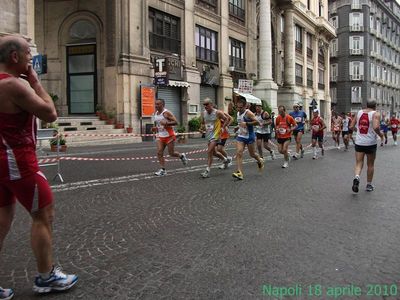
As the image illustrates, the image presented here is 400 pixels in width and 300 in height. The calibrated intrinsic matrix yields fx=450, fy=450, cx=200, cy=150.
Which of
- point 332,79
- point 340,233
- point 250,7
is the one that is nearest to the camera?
point 340,233

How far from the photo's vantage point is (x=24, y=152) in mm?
3324

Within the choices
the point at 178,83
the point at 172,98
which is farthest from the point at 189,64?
the point at 172,98

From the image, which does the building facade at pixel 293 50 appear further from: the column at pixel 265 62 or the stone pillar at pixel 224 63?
the stone pillar at pixel 224 63

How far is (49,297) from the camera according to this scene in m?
3.37

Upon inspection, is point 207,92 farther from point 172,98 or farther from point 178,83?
point 178,83

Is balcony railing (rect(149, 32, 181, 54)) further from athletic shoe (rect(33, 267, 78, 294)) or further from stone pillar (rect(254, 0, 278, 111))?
athletic shoe (rect(33, 267, 78, 294))

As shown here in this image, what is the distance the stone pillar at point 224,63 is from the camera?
32281mm

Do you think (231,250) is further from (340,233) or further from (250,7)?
(250,7)

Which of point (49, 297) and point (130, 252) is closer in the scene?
point (49, 297)

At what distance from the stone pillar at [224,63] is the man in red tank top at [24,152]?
29.3 metres

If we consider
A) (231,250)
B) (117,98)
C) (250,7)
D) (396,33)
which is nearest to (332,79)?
(396,33)

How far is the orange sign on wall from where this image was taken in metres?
23.9

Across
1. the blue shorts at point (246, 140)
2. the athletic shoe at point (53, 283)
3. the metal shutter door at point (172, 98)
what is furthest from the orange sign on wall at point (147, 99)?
the athletic shoe at point (53, 283)

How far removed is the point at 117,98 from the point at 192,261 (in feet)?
65.7
